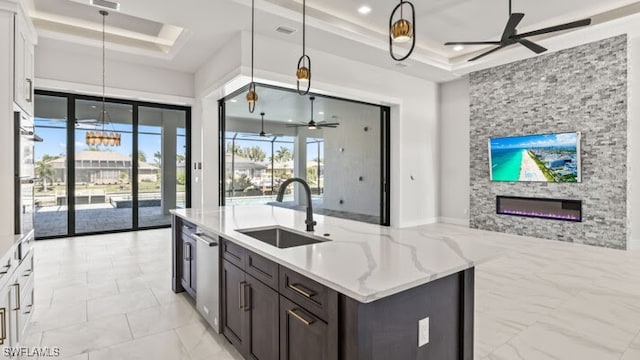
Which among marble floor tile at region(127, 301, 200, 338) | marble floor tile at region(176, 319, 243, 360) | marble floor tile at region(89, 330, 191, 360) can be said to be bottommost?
marble floor tile at region(89, 330, 191, 360)

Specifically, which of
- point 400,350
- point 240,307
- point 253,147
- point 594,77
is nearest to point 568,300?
point 400,350

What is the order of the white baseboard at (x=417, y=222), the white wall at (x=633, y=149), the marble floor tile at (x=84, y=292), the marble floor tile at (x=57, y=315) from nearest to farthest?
the marble floor tile at (x=57, y=315) → the marble floor tile at (x=84, y=292) → the white wall at (x=633, y=149) → the white baseboard at (x=417, y=222)

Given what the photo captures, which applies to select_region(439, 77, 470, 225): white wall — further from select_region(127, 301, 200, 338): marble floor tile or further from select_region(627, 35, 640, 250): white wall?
select_region(127, 301, 200, 338): marble floor tile

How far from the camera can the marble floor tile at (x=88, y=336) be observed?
2489mm

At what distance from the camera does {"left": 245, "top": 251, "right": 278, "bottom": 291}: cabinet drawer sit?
1793 mm

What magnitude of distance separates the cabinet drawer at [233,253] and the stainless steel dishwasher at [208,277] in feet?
0.38

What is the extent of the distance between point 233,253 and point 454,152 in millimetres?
6762

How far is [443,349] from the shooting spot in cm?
167

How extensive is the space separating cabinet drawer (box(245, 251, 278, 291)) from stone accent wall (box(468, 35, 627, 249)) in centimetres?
609

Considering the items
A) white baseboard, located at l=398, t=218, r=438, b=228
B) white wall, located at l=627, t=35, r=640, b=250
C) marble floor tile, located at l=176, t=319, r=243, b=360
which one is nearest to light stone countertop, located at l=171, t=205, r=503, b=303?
marble floor tile, located at l=176, t=319, r=243, b=360

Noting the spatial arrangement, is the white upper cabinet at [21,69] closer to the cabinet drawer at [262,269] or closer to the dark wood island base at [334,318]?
the dark wood island base at [334,318]

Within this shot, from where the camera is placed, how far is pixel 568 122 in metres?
5.88

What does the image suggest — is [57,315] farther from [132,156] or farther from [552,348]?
[132,156]

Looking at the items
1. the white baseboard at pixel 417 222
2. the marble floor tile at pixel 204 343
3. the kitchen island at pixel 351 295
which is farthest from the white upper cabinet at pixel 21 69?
the white baseboard at pixel 417 222
